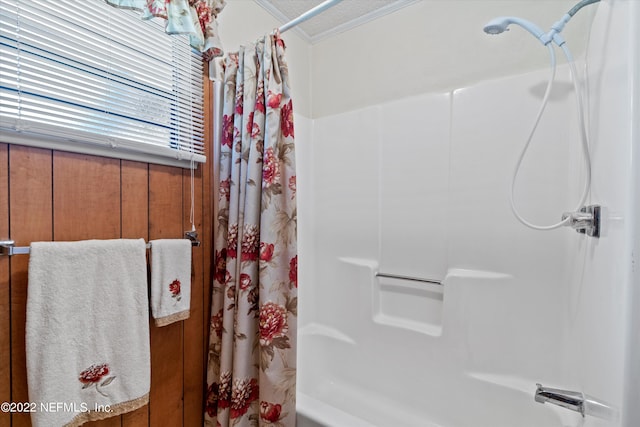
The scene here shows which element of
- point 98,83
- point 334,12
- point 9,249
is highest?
point 334,12

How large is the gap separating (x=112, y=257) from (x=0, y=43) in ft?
2.07

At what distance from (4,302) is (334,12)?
197 centimetres

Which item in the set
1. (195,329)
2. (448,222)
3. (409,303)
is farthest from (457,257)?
(195,329)

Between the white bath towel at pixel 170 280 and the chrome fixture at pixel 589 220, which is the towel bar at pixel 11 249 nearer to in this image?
the white bath towel at pixel 170 280

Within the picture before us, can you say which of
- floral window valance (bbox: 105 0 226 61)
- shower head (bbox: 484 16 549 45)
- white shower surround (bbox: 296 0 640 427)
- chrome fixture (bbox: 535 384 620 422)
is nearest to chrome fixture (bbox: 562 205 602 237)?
white shower surround (bbox: 296 0 640 427)

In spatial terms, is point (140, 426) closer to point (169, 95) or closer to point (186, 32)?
point (169, 95)

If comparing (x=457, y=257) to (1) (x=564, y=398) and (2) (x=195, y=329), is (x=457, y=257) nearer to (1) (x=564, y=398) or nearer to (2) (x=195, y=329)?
(1) (x=564, y=398)

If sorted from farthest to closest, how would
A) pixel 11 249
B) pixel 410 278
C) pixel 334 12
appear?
pixel 334 12
pixel 410 278
pixel 11 249

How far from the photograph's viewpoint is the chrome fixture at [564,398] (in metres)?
0.91

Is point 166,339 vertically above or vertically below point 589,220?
below

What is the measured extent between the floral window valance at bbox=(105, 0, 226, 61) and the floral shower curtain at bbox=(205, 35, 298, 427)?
15 cm

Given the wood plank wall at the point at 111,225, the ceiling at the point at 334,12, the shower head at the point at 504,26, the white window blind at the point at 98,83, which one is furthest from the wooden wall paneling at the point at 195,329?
the shower head at the point at 504,26

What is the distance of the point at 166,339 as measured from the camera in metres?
1.10

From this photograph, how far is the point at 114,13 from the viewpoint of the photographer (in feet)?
3.12
